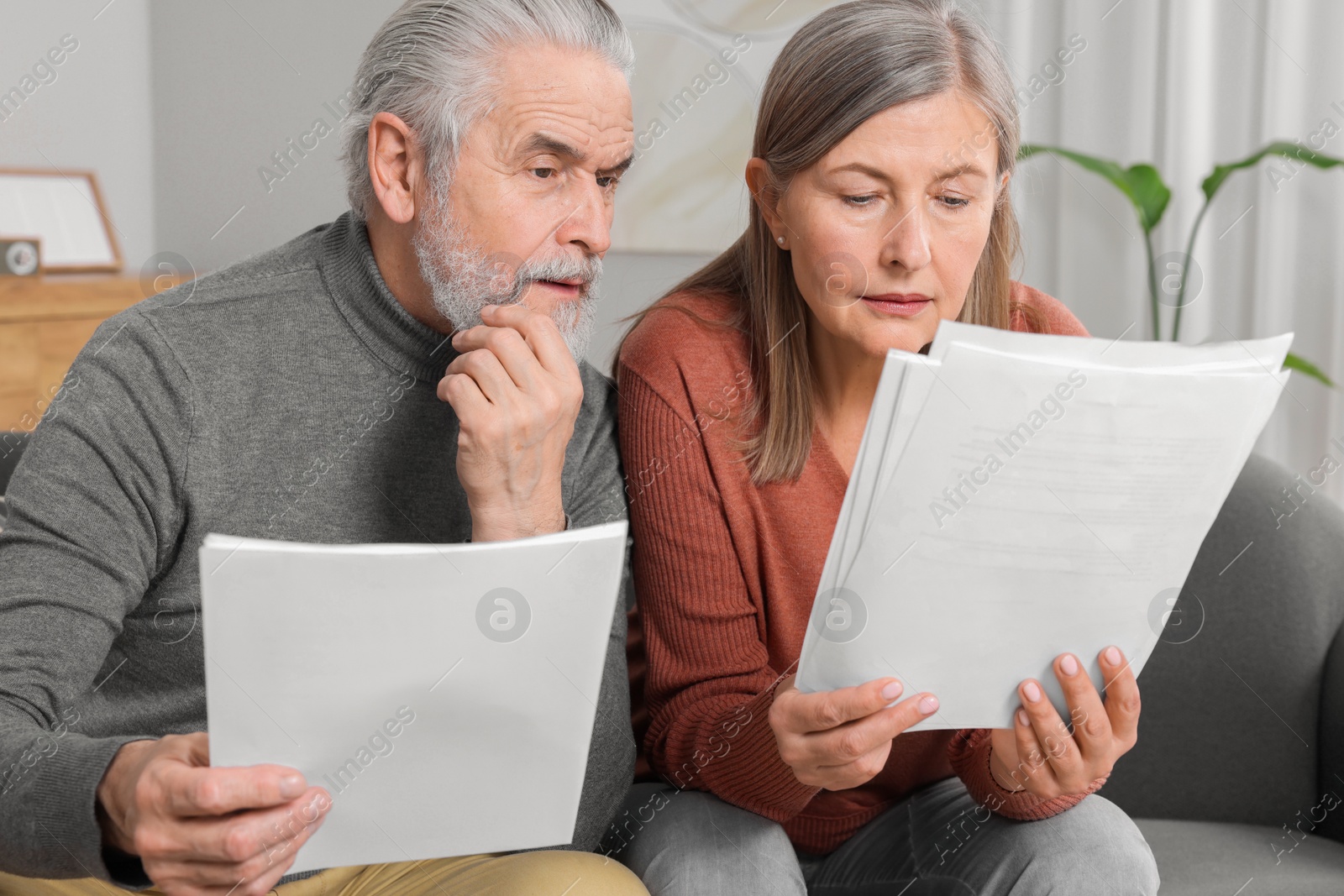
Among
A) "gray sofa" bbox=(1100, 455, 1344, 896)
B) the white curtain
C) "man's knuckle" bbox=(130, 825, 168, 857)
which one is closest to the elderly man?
"man's knuckle" bbox=(130, 825, 168, 857)

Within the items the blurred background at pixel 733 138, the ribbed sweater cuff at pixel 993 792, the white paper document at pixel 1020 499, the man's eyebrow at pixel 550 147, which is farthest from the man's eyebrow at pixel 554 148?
the blurred background at pixel 733 138

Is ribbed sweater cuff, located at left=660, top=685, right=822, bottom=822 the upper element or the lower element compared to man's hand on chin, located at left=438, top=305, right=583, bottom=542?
lower

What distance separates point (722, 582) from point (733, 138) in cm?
223

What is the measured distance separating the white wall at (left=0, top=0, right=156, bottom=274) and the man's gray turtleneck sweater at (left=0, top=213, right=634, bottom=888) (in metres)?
2.31

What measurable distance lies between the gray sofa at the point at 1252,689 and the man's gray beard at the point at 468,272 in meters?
0.93

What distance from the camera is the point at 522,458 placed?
3.38 ft

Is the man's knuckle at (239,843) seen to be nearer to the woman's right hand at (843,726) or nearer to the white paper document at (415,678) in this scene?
the white paper document at (415,678)

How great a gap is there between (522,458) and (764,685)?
329mm

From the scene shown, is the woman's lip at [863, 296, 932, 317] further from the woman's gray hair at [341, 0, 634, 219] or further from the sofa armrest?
the sofa armrest

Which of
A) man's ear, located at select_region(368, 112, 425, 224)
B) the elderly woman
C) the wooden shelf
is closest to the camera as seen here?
the elderly woman

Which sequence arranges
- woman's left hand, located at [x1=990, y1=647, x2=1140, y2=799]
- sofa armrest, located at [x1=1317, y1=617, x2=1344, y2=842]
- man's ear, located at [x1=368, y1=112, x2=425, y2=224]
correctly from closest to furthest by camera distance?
woman's left hand, located at [x1=990, y1=647, x2=1140, y2=799], man's ear, located at [x1=368, y1=112, x2=425, y2=224], sofa armrest, located at [x1=1317, y1=617, x2=1344, y2=842]

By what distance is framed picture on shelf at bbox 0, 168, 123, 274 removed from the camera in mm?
2996

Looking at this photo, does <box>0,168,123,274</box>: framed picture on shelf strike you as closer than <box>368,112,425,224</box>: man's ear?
No

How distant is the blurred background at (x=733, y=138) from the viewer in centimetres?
262
